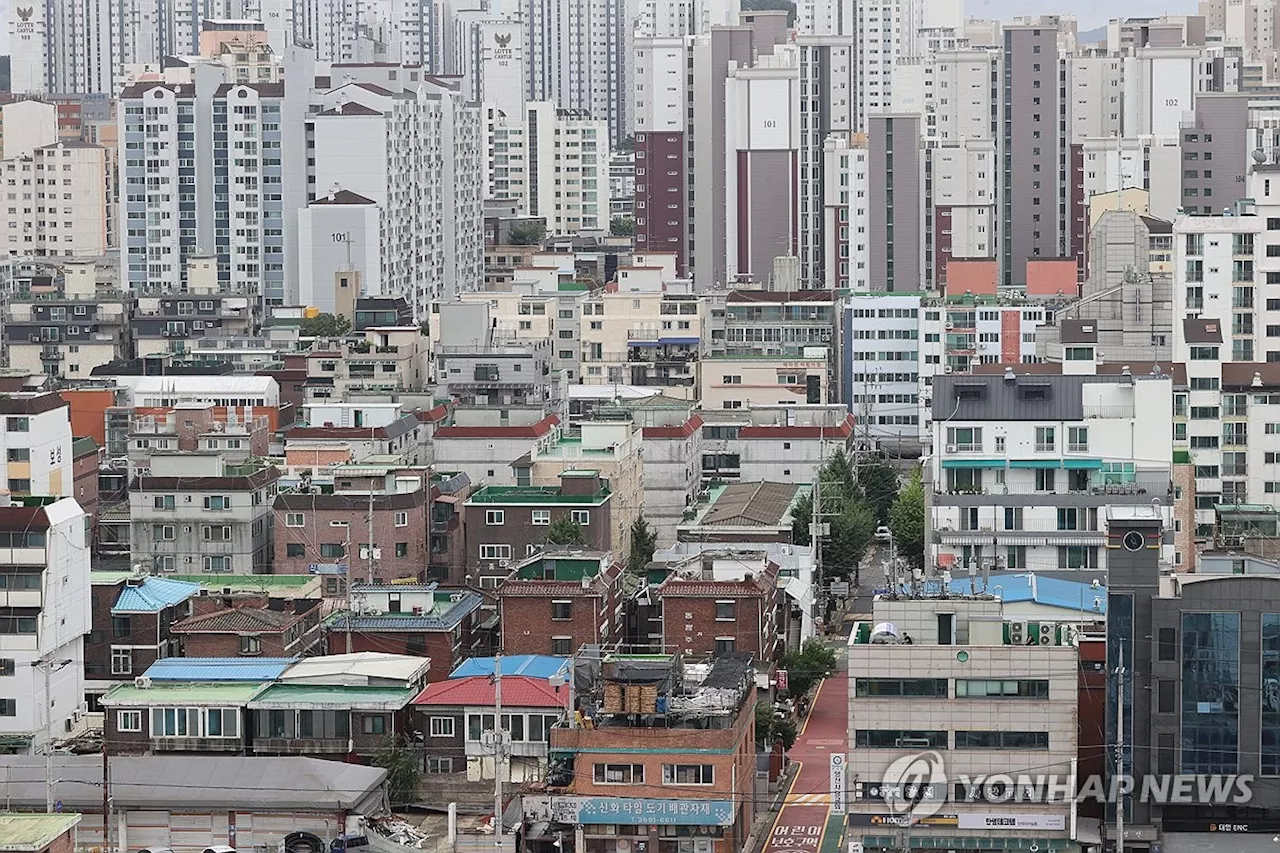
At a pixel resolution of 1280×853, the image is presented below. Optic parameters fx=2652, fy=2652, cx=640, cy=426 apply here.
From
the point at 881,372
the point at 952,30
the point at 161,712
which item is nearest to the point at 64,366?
the point at 881,372

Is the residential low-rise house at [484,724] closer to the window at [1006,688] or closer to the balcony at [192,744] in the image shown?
the balcony at [192,744]

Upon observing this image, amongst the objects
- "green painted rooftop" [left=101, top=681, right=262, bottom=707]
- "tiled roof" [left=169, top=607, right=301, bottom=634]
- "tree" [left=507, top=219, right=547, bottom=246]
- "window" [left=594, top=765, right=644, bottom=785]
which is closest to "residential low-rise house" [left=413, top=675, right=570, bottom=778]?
"green painted rooftop" [left=101, top=681, right=262, bottom=707]

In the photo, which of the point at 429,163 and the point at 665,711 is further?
the point at 429,163

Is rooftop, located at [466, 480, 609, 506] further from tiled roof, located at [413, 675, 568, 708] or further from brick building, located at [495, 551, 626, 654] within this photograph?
tiled roof, located at [413, 675, 568, 708]

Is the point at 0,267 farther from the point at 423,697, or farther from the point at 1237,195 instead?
the point at 423,697

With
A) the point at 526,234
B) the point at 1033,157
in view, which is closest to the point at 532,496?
the point at 1033,157

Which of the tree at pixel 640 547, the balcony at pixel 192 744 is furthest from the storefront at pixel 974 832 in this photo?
the tree at pixel 640 547

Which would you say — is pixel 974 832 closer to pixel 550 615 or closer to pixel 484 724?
pixel 484 724
